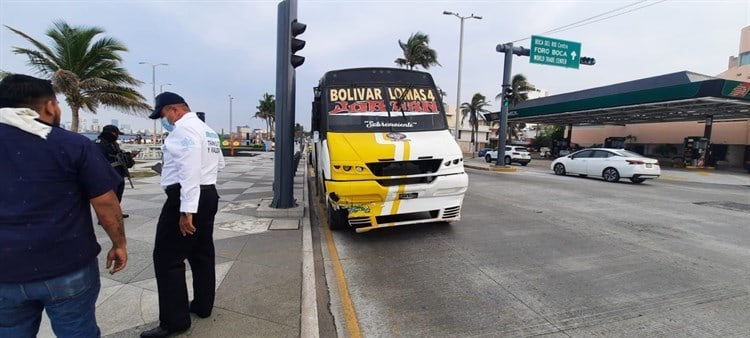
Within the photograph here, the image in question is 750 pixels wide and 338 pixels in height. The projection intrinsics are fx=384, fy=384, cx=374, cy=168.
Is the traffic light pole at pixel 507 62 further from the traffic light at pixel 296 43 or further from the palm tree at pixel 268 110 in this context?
the palm tree at pixel 268 110

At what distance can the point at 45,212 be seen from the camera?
1899 millimetres

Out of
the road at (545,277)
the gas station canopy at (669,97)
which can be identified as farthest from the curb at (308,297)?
the gas station canopy at (669,97)

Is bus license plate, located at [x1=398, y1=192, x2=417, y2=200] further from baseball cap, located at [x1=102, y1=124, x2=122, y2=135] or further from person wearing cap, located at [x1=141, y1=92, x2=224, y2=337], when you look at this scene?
baseball cap, located at [x1=102, y1=124, x2=122, y2=135]

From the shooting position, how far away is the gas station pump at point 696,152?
26.3 meters

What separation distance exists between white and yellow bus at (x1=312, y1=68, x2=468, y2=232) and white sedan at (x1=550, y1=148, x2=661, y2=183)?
11.3 m

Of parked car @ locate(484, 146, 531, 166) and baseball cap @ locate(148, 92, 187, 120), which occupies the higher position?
baseball cap @ locate(148, 92, 187, 120)

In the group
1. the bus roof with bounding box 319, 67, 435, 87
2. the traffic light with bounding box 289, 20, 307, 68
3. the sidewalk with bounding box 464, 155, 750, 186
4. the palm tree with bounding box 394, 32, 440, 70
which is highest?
the palm tree with bounding box 394, 32, 440, 70

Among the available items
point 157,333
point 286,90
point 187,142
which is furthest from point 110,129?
point 157,333

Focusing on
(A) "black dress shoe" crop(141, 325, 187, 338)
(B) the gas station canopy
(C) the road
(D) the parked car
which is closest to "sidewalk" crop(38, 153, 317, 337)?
(A) "black dress shoe" crop(141, 325, 187, 338)

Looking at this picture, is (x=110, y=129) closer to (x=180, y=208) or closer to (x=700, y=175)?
(x=180, y=208)

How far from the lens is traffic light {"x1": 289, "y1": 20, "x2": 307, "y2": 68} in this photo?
702 cm

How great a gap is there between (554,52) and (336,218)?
16848 millimetres

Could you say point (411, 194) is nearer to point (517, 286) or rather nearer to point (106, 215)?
point (517, 286)

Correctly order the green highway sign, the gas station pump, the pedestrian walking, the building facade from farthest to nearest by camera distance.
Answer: the building facade, the gas station pump, the green highway sign, the pedestrian walking
